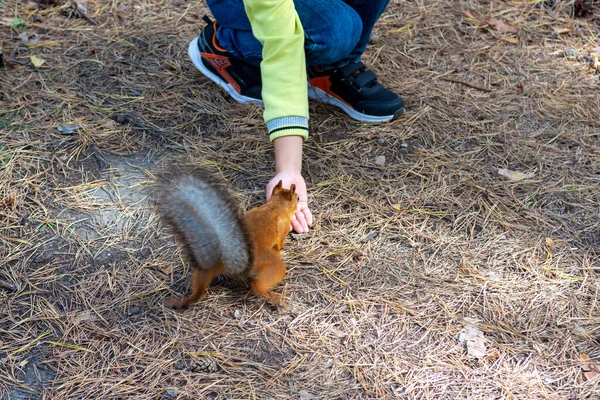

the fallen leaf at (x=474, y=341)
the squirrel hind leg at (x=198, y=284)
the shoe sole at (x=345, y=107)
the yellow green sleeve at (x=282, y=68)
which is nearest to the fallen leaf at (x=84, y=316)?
the squirrel hind leg at (x=198, y=284)

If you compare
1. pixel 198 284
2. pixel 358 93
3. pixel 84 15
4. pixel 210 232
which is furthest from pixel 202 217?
pixel 84 15

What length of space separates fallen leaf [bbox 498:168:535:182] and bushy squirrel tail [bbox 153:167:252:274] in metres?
1.44

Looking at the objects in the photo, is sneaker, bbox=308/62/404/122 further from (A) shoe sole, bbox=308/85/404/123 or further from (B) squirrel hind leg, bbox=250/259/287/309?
(B) squirrel hind leg, bbox=250/259/287/309

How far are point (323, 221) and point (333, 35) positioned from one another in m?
0.92

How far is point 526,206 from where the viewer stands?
255cm

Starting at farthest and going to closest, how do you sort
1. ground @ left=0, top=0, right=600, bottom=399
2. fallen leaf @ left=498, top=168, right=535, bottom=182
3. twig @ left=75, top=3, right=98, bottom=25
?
twig @ left=75, top=3, right=98, bottom=25 → fallen leaf @ left=498, top=168, right=535, bottom=182 → ground @ left=0, top=0, right=600, bottom=399

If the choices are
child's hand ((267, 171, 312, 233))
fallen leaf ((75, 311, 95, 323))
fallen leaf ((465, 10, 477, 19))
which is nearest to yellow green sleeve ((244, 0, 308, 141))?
child's hand ((267, 171, 312, 233))

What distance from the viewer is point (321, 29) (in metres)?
2.75

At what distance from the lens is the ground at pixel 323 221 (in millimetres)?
1850

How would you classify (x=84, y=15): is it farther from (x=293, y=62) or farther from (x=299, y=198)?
(x=299, y=198)

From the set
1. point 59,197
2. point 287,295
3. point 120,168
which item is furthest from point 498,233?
point 59,197

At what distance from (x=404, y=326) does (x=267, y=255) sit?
521 millimetres

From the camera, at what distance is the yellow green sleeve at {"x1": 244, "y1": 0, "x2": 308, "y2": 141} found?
2273 millimetres

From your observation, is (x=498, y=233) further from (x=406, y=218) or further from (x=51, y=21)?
(x=51, y=21)
